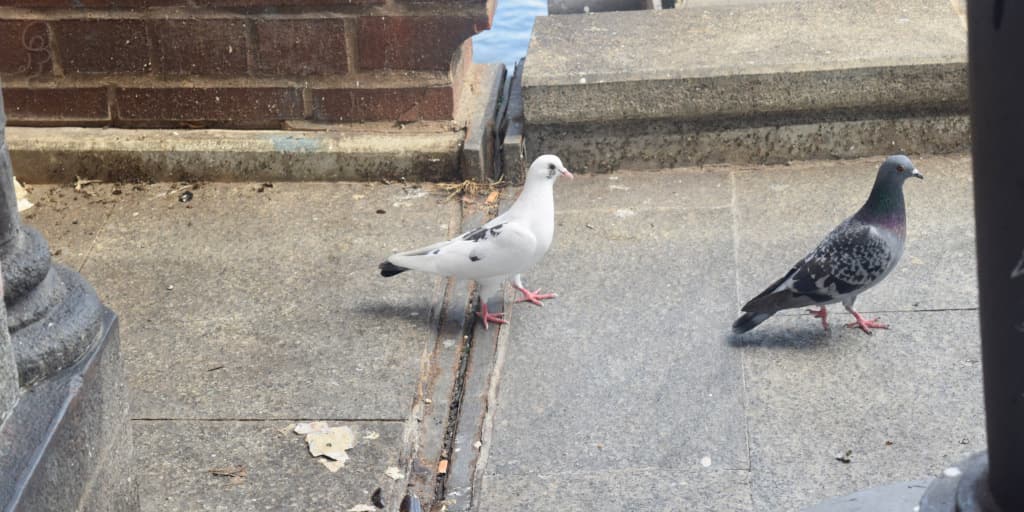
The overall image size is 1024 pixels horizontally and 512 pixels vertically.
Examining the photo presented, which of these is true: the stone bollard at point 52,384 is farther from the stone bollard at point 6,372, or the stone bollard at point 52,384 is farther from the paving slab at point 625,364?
the paving slab at point 625,364

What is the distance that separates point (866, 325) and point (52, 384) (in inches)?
115

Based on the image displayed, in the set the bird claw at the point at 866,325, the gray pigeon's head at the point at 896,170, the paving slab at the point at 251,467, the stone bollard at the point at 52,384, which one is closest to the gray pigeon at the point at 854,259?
the gray pigeon's head at the point at 896,170

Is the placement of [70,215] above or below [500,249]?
below

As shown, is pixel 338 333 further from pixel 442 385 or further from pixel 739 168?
pixel 739 168

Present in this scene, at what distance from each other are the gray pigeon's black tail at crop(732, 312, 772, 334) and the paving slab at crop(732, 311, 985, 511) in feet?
0.24

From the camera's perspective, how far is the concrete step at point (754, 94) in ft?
19.3

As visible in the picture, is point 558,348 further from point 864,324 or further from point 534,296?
point 864,324

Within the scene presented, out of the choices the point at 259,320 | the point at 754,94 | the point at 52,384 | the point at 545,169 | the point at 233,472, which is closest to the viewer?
the point at 52,384

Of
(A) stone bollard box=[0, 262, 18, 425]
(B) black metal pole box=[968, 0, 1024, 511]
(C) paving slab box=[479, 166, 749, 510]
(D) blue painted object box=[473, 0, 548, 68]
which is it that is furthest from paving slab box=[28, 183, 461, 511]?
(D) blue painted object box=[473, 0, 548, 68]

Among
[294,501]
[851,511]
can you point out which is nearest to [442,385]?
[294,501]

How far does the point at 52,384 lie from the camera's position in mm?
3254

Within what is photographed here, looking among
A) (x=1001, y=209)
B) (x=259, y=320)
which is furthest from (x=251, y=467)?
(x=1001, y=209)

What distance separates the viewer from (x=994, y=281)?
2234 millimetres

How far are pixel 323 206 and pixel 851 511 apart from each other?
3347mm
